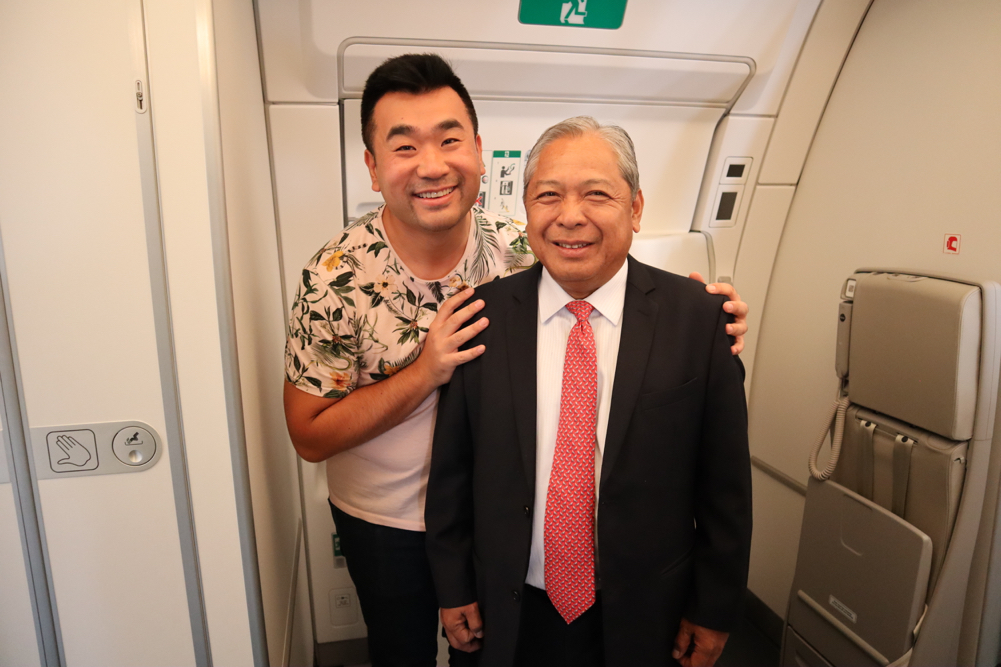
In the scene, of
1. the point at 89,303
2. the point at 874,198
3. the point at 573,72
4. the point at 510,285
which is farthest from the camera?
the point at 874,198

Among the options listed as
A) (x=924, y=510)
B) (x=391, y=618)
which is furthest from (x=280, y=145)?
(x=924, y=510)

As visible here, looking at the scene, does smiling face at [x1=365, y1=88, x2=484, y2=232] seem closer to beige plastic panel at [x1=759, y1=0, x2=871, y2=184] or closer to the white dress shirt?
the white dress shirt

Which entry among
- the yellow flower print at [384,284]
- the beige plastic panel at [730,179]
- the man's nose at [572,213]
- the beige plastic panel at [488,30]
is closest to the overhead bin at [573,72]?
the beige plastic panel at [488,30]

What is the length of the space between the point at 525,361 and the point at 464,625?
738mm

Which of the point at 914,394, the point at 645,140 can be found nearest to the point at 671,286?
the point at 914,394

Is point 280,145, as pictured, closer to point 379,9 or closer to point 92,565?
point 379,9

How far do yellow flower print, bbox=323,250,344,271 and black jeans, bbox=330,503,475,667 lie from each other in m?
0.76

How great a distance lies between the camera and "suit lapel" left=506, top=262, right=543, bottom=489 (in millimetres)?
1354

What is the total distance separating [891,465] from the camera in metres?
1.91

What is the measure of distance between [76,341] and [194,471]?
39cm

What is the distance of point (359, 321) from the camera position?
1498mm

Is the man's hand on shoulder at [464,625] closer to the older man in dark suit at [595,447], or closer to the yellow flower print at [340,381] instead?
the older man in dark suit at [595,447]

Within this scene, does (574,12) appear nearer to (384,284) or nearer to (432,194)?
(432,194)

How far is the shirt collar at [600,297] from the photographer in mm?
1391
